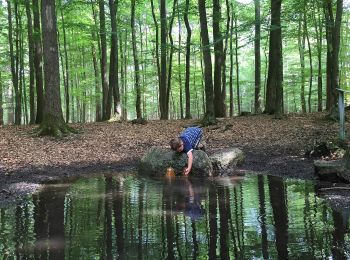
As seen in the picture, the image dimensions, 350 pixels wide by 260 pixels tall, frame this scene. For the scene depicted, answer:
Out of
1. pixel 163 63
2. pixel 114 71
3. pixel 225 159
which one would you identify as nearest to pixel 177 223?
pixel 225 159

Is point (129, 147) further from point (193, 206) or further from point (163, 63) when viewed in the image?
point (163, 63)

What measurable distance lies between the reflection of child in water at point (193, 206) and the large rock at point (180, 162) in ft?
6.85

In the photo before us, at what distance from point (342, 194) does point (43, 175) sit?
23.3ft

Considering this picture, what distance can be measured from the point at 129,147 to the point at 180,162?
4.21 meters

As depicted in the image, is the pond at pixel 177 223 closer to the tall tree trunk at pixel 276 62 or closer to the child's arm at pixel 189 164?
the child's arm at pixel 189 164

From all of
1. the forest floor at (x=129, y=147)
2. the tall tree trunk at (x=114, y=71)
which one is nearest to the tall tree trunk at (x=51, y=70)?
the forest floor at (x=129, y=147)

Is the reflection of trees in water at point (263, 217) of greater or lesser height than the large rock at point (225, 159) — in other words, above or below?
below

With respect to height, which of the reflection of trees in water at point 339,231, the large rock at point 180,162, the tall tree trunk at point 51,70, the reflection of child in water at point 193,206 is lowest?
the reflection of trees in water at point 339,231

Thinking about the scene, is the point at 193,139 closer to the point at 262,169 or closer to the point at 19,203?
the point at 262,169

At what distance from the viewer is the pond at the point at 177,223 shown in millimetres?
4527

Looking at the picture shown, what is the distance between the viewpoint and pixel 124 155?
1290 cm

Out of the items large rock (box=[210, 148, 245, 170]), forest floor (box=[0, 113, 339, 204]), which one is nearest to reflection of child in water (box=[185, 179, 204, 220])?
large rock (box=[210, 148, 245, 170])

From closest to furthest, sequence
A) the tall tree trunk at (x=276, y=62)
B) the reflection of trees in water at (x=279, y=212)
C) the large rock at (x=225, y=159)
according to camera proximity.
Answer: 1. the reflection of trees in water at (x=279, y=212)
2. the large rock at (x=225, y=159)
3. the tall tree trunk at (x=276, y=62)

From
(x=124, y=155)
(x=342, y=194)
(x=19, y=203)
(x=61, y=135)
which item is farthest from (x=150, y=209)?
(x=61, y=135)
